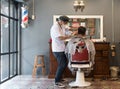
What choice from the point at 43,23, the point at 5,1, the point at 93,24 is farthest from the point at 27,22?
the point at 93,24

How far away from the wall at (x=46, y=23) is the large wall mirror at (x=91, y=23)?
0.12 meters

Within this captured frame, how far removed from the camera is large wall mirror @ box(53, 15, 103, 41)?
5.90 m

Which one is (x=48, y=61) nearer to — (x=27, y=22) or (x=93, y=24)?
(x=27, y=22)

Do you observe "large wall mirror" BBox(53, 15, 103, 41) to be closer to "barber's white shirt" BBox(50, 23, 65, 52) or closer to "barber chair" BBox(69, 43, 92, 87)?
"barber's white shirt" BBox(50, 23, 65, 52)

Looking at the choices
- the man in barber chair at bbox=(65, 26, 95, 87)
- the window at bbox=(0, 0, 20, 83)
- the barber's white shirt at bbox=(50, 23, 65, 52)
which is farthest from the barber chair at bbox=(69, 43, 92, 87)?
the window at bbox=(0, 0, 20, 83)

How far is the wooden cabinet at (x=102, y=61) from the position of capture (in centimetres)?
542

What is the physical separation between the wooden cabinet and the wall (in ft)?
1.92

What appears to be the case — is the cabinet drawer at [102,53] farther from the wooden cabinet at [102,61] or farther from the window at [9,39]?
the window at [9,39]

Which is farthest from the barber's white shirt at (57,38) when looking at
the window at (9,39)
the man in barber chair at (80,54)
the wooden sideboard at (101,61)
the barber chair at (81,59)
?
the window at (9,39)

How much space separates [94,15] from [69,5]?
2.51 ft

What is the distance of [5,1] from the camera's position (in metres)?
5.22

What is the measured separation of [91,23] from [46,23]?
129 centimetres

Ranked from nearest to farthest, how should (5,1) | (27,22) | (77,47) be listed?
(77,47) → (5,1) → (27,22)

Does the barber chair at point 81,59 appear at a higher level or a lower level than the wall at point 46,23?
lower
